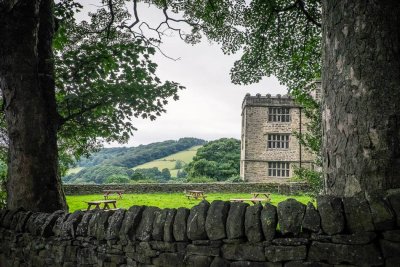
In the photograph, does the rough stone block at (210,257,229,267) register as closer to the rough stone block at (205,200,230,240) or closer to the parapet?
the rough stone block at (205,200,230,240)

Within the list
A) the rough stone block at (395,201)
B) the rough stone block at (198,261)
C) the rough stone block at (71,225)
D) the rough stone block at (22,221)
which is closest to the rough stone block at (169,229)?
the rough stone block at (198,261)

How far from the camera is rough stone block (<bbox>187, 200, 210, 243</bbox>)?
113 inches

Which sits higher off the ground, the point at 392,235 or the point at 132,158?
the point at 132,158


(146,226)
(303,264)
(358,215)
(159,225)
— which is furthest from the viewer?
(146,226)

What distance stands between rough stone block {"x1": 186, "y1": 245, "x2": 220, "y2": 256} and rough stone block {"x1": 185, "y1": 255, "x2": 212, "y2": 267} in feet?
0.13

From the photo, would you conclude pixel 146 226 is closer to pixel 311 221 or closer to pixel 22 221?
pixel 311 221

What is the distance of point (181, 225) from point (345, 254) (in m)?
1.54

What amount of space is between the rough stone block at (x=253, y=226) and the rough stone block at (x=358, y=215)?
0.73 metres

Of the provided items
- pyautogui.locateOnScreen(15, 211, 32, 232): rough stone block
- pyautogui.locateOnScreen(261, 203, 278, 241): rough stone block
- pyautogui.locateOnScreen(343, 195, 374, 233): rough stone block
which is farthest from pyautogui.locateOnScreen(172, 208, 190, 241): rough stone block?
pyautogui.locateOnScreen(15, 211, 32, 232): rough stone block

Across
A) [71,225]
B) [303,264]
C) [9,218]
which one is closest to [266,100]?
[9,218]

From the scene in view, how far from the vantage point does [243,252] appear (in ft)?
8.71

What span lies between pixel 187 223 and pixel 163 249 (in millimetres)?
426

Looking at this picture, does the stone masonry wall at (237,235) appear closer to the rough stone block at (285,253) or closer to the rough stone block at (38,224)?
the rough stone block at (285,253)

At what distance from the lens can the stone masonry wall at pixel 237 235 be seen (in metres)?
2.23
